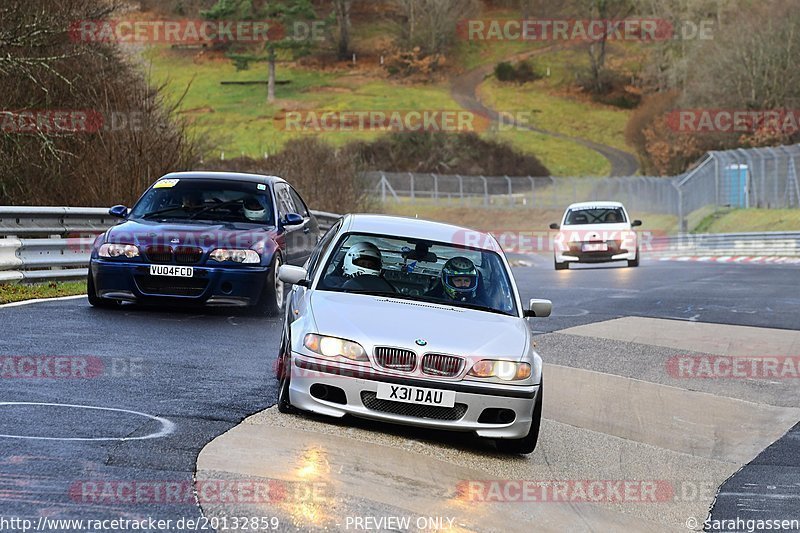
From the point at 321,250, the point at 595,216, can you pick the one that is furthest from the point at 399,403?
the point at 595,216

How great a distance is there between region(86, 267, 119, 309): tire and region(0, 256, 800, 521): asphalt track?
134 mm

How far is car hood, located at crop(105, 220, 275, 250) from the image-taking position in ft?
44.1

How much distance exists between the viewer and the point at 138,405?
841 centimetres

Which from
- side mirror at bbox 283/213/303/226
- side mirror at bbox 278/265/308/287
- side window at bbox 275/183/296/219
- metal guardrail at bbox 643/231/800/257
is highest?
side mirror at bbox 278/265/308/287

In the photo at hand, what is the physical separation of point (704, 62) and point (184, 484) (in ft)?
240

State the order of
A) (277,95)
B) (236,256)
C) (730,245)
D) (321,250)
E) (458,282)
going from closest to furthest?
1. (458,282)
2. (321,250)
3. (236,256)
4. (730,245)
5. (277,95)

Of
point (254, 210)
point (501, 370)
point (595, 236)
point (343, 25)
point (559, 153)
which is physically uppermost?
point (501, 370)

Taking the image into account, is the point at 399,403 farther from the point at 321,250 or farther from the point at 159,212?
the point at 159,212

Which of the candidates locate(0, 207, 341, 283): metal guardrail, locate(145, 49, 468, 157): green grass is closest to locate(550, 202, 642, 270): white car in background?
locate(0, 207, 341, 283): metal guardrail

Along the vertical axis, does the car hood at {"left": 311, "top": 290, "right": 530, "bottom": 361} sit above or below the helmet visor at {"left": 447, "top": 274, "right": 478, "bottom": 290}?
below

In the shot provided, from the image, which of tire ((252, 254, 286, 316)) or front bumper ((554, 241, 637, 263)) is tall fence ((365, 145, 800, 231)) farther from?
tire ((252, 254, 286, 316))

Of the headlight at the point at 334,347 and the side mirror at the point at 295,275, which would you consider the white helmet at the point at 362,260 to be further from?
the headlight at the point at 334,347

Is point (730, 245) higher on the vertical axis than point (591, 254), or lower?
lower

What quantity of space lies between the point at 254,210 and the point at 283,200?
74 cm
